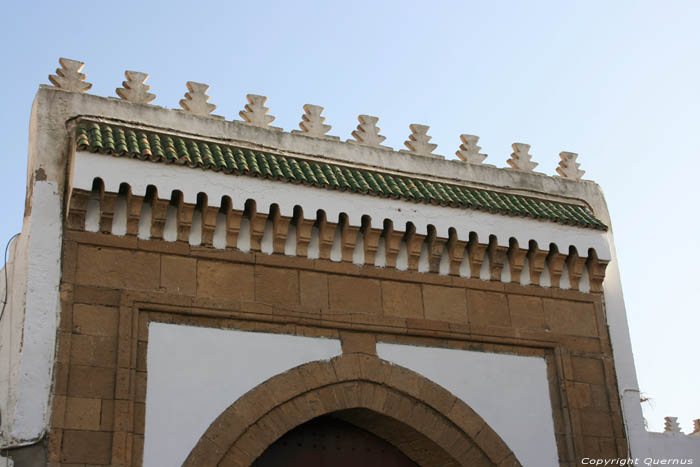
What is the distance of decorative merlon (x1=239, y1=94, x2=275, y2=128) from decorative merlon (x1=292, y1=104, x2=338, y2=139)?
31 centimetres

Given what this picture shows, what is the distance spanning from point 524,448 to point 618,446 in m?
0.88

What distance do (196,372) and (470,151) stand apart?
355cm

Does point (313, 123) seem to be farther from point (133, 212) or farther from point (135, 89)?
point (133, 212)

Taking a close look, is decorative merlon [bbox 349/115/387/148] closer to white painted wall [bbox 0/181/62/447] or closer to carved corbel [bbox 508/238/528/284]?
carved corbel [bbox 508/238/528/284]

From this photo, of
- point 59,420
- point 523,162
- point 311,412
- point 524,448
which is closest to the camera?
point 59,420

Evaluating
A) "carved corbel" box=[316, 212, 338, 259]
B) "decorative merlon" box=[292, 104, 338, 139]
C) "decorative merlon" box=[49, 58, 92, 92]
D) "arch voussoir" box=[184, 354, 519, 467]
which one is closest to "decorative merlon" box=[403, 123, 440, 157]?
"decorative merlon" box=[292, 104, 338, 139]

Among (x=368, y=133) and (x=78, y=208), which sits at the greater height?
(x=368, y=133)

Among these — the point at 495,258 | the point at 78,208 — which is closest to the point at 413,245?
the point at 495,258

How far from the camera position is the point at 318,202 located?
7672 mm

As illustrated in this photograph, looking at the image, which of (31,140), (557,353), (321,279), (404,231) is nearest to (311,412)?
(321,279)

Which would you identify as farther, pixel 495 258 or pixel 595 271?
pixel 595 271

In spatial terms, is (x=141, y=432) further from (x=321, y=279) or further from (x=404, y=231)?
(x=404, y=231)

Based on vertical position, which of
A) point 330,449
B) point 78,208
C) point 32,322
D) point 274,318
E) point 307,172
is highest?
point 307,172

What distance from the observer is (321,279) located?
7.67 m
